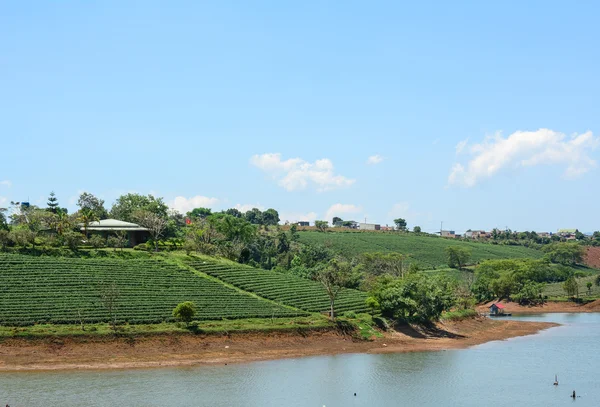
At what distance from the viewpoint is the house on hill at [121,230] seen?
109375 mm

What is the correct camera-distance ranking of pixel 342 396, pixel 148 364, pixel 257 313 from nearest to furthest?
1. pixel 342 396
2. pixel 148 364
3. pixel 257 313

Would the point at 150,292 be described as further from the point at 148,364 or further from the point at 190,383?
the point at 190,383

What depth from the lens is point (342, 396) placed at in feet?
169

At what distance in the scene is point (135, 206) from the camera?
132375 millimetres

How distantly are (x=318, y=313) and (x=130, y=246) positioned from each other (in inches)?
1604

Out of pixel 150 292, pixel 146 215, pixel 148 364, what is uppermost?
pixel 146 215

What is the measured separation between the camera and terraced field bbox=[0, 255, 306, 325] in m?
71.6

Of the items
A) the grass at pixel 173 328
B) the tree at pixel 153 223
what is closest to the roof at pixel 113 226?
the tree at pixel 153 223

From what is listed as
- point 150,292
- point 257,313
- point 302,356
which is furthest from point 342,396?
point 150,292

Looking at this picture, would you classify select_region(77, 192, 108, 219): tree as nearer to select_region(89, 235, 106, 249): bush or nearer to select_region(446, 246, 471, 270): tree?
select_region(89, 235, 106, 249): bush

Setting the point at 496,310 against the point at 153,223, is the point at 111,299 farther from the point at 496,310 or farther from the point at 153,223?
the point at 496,310

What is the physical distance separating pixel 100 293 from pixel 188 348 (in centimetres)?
1560

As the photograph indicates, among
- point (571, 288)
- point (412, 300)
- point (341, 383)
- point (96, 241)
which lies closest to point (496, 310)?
point (571, 288)

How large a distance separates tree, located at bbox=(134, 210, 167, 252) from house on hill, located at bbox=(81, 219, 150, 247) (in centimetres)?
125
